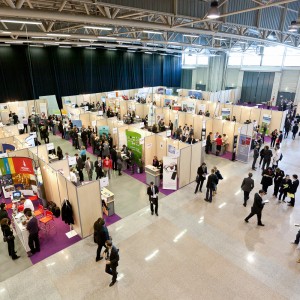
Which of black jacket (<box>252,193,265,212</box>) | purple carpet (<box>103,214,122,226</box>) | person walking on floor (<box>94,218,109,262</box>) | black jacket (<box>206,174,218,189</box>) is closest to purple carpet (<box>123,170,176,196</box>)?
black jacket (<box>206,174,218,189</box>)

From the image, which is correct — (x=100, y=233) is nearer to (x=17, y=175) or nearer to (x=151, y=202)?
(x=151, y=202)

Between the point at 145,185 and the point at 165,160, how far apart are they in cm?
143

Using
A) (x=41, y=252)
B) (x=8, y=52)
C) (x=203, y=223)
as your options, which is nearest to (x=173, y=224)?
(x=203, y=223)

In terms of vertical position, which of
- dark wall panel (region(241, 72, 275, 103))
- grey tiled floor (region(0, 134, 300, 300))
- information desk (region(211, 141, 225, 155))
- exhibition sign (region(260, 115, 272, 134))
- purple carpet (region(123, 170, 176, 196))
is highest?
dark wall panel (region(241, 72, 275, 103))

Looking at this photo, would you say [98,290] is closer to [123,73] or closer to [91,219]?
[91,219]

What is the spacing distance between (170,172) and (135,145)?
8.71ft

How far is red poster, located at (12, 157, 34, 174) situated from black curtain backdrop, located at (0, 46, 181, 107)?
813 cm

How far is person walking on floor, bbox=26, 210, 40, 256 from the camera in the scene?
5.39 meters

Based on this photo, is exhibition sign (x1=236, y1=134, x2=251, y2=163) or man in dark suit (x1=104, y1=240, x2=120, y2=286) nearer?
man in dark suit (x1=104, y1=240, x2=120, y2=286)

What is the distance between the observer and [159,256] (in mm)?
5574

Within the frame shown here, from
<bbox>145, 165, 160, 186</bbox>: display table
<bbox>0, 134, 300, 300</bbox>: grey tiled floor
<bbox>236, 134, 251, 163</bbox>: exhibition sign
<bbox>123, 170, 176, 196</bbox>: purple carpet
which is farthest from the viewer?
<bbox>236, 134, 251, 163</bbox>: exhibition sign

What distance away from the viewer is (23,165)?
24.3ft

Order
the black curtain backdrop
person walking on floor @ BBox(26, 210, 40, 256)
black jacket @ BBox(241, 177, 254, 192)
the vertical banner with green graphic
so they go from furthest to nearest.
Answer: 1. the black curtain backdrop
2. the vertical banner with green graphic
3. black jacket @ BBox(241, 177, 254, 192)
4. person walking on floor @ BBox(26, 210, 40, 256)

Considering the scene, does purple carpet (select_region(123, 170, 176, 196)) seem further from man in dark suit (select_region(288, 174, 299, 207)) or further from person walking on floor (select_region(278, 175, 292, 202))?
man in dark suit (select_region(288, 174, 299, 207))
